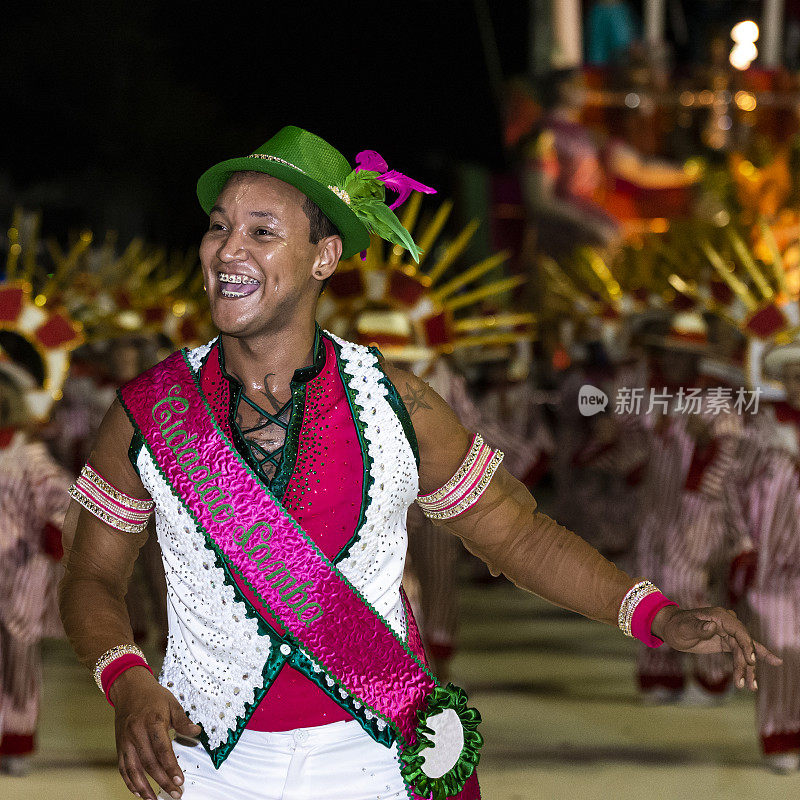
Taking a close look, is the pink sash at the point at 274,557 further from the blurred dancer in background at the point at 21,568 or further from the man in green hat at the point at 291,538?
the blurred dancer in background at the point at 21,568

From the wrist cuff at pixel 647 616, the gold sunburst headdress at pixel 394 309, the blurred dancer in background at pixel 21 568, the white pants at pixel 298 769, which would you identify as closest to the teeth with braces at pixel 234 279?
the white pants at pixel 298 769

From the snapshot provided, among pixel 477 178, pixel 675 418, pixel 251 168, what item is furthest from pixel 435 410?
pixel 477 178

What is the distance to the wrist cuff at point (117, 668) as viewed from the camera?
2271 millimetres

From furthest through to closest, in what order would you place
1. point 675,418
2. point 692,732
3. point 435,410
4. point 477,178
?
point 477,178 → point 675,418 → point 692,732 → point 435,410

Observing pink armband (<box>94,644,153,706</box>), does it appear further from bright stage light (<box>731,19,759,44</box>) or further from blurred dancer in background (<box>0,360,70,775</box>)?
bright stage light (<box>731,19,759,44</box>)

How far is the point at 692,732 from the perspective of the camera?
21.5 feet

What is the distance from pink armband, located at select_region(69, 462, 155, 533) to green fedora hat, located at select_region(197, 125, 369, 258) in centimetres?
55

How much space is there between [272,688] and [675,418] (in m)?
5.33

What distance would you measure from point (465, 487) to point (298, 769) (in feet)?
1.92

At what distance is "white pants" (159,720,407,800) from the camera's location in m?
2.33

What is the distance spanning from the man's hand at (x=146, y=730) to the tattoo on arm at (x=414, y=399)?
26.3 inches

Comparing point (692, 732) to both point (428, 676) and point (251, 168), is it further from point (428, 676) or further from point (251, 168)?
point (251, 168)

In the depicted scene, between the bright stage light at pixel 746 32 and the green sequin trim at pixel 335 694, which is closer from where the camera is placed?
the green sequin trim at pixel 335 694

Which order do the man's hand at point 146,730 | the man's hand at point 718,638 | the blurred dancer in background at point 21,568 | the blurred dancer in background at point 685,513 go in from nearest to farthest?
1. the man's hand at point 146,730
2. the man's hand at point 718,638
3. the blurred dancer in background at point 21,568
4. the blurred dancer in background at point 685,513
